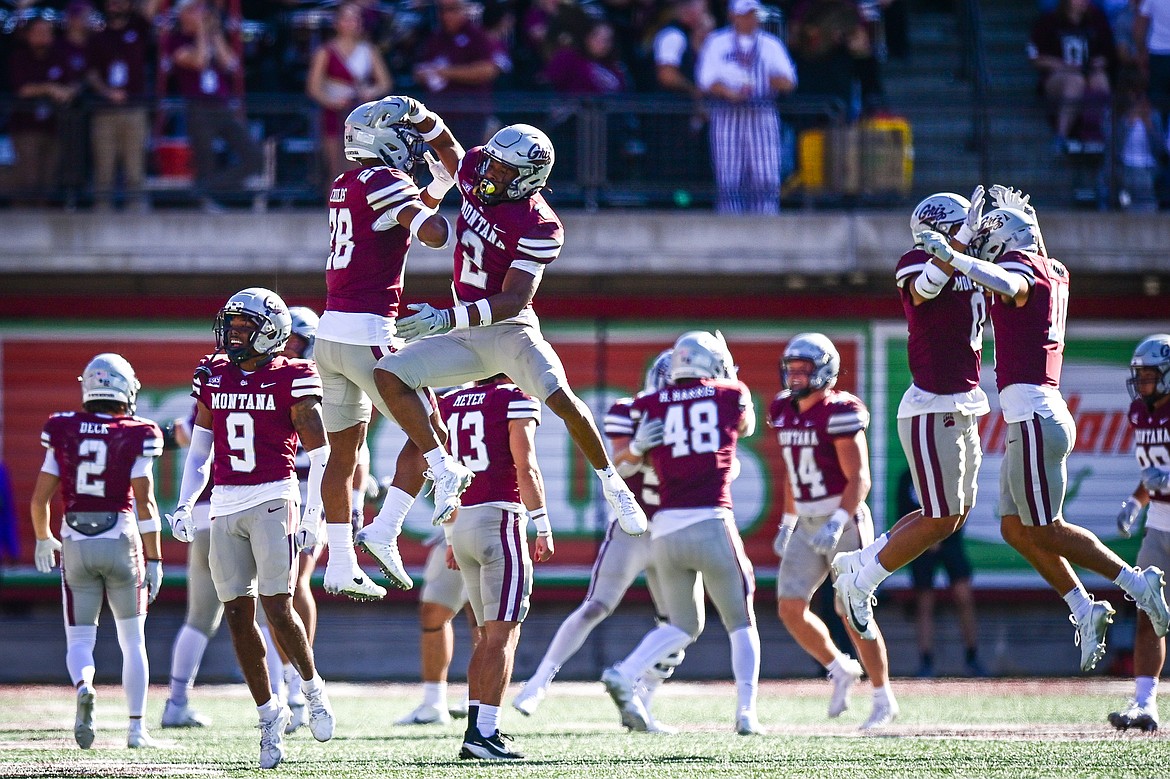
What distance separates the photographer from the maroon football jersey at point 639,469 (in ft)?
33.5

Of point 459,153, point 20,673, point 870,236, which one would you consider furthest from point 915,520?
point 20,673

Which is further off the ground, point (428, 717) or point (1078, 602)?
point (1078, 602)

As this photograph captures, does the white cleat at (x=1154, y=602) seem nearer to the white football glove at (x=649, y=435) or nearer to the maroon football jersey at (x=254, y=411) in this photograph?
the white football glove at (x=649, y=435)

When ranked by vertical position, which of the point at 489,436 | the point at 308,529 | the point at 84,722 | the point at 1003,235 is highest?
the point at 1003,235

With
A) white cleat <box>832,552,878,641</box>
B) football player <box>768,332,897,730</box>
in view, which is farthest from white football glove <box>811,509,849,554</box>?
white cleat <box>832,552,878,641</box>

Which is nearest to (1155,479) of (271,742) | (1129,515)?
(1129,515)

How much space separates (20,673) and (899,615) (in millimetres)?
7721

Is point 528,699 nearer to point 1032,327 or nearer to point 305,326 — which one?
point 305,326

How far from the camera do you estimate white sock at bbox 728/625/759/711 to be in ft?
30.3

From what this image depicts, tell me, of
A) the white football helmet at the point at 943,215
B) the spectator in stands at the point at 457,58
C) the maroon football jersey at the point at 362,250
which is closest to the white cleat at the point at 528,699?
the maroon football jersey at the point at 362,250

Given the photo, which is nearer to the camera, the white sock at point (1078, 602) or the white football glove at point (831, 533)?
the white sock at point (1078, 602)

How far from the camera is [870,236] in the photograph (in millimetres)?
14211

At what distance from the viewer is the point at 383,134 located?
782 centimetres

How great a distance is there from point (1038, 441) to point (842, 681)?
275cm
